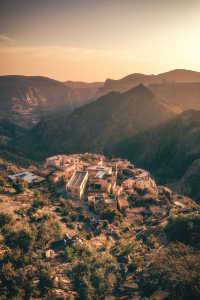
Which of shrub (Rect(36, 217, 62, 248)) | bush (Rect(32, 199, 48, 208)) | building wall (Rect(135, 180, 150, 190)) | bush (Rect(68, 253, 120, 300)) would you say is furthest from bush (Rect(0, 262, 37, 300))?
building wall (Rect(135, 180, 150, 190))

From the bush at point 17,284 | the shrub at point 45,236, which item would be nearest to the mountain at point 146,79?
the shrub at point 45,236

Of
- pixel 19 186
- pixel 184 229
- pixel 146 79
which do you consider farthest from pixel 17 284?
pixel 146 79

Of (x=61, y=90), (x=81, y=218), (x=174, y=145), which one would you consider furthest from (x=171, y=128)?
(x=61, y=90)

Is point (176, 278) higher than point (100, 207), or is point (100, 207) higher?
point (176, 278)

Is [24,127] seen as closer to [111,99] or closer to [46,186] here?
[111,99]

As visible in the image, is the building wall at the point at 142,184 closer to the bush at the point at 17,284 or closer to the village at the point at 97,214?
the village at the point at 97,214

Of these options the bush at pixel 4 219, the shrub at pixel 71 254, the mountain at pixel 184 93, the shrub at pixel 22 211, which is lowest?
the shrub at pixel 22 211

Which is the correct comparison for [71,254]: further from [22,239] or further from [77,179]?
[77,179]
